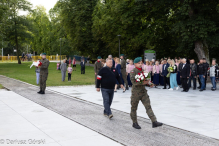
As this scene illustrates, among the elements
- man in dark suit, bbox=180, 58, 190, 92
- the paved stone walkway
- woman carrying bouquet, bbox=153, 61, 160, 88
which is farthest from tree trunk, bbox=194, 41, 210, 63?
the paved stone walkway

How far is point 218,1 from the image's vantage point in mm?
24281

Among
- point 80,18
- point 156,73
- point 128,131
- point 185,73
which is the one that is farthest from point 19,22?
point 128,131

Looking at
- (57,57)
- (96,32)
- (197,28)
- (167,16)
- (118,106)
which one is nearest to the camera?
(118,106)

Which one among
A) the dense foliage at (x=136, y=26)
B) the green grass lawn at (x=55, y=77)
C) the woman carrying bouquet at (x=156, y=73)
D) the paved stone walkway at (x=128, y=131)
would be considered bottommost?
the paved stone walkway at (x=128, y=131)

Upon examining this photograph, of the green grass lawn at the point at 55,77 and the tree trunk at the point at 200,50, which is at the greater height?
the tree trunk at the point at 200,50

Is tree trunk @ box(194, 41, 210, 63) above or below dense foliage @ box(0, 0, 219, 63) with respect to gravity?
below

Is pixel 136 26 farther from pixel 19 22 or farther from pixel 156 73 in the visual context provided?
pixel 19 22

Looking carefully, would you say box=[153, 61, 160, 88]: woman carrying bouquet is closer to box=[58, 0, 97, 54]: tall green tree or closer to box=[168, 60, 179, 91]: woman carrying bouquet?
box=[168, 60, 179, 91]: woman carrying bouquet

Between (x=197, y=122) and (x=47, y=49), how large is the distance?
71246 mm

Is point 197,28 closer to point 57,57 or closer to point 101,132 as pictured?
point 101,132

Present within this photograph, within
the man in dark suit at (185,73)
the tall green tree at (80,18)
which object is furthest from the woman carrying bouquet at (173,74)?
the tall green tree at (80,18)

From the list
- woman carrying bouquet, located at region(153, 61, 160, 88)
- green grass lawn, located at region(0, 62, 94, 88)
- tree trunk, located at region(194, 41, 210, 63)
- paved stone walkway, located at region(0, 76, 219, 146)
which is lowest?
paved stone walkway, located at region(0, 76, 219, 146)

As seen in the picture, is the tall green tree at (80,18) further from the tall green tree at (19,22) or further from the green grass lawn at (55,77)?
the green grass lawn at (55,77)

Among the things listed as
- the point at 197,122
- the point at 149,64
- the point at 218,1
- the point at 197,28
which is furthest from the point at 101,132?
the point at 218,1
